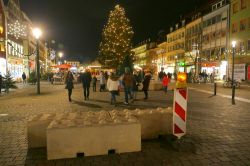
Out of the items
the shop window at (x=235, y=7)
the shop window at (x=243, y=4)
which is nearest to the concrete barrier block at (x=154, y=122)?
the shop window at (x=243, y=4)

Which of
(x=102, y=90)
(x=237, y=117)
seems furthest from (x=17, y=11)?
(x=237, y=117)

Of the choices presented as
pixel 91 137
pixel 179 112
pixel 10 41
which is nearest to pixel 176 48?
pixel 10 41

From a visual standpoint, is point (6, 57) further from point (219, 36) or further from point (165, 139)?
point (165, 139)

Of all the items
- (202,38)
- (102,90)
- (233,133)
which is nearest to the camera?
(233,133)

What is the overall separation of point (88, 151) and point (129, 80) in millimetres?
9692

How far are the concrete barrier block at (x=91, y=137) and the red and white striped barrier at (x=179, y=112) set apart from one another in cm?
98

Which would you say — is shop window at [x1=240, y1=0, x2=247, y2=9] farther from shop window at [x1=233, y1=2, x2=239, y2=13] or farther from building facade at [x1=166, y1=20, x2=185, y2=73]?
building facade at [x1=166, y1=20, x2=185, y2=73]

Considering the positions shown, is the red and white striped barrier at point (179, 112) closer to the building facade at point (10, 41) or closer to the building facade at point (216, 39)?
the building facade at point (10, 41)

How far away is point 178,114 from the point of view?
6.96 m

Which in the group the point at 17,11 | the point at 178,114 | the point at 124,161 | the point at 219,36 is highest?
the point at 17,11

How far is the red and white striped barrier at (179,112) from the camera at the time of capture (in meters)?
6.91

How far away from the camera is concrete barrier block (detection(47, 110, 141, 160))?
6090mm

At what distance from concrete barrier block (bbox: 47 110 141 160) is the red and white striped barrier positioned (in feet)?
3.21

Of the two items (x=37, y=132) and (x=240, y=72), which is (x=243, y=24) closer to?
(x=240, y=72)
